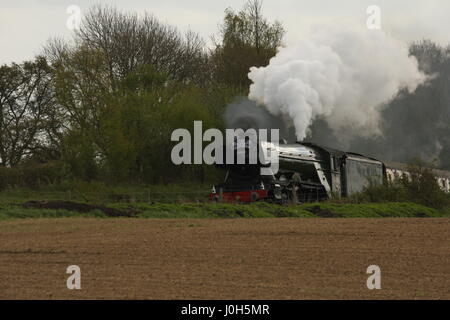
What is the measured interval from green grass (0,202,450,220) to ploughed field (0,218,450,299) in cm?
430

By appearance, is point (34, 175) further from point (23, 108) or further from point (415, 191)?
point (415, 191)

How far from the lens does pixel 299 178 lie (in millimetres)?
34531

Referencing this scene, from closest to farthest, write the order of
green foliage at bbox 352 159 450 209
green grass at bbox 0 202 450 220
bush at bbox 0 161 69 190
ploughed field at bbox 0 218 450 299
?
ploughed field at bbox 0 218 450 299 < green grass at bbox 0 202 450 220 < green foliage at bbox 352 159 450 209 < bush at bbox 0 161 69 190

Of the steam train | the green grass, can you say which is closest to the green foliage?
the steam train

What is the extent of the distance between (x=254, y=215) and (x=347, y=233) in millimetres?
8714

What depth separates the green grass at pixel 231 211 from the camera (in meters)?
27.6

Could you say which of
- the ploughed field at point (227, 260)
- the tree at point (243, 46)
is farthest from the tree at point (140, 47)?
the ploughed field at point (227, 260)

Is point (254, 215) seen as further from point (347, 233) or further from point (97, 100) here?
point (97, 100)

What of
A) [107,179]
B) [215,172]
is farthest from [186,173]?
[107,179]

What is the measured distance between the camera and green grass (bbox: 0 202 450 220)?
27578 mm

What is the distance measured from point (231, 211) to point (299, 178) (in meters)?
6.53

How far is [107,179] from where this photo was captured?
139 ft

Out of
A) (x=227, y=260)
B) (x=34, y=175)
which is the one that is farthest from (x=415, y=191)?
(x=227, y=260)

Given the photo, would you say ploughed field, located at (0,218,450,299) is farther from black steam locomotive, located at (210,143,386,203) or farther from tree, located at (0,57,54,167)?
tree, located at (0,57,54,167)
